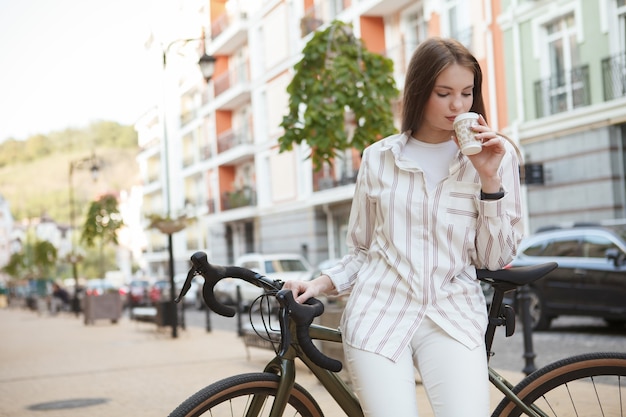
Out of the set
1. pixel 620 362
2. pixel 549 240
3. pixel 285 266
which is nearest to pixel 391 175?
pixel 620 362

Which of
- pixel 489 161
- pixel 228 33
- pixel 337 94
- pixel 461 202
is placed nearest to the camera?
pixel 489 161

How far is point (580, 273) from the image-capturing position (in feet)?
40.5

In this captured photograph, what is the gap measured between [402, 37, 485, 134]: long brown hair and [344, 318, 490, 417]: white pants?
26.2 inches

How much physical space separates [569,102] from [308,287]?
18.6m

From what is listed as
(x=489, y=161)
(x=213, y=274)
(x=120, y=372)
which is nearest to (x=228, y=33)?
(x=120, y=372)

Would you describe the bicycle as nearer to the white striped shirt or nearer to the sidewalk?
the white striped shirt

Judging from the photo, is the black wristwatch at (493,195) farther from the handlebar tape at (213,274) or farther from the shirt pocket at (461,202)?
the handlebar tape at (213,274)

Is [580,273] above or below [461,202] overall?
below

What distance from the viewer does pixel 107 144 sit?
109m

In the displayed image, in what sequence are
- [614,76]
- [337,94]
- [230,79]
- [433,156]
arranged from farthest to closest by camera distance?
[230,79]
[614,76]
[337,94]
[433,156]

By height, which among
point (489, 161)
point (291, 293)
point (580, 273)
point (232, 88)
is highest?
point (232, 88)

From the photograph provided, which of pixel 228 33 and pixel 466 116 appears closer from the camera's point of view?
pixel 466 116

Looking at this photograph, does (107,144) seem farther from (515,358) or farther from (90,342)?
(515,358)

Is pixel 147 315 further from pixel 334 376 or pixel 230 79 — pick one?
pixel 230 79
